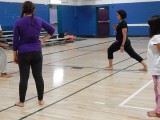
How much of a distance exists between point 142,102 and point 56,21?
15.2 meters

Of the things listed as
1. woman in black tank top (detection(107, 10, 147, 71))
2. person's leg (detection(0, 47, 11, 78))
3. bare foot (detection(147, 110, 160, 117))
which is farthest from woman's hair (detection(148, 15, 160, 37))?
person's leg (detection(0, 47, 11, 78))

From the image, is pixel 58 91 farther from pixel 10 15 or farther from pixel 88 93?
pixel 10 15

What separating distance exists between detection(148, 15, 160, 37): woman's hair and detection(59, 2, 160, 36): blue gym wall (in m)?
15.6

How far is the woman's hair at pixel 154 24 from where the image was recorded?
10.8 ft

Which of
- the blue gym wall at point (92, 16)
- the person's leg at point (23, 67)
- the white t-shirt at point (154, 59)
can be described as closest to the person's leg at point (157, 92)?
the white t-shirt at point (154, 59)

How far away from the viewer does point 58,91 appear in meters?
5.09

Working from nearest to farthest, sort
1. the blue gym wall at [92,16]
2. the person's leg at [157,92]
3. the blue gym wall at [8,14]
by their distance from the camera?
the person's leg at [157,92]
the blue gym wall at [8,14]
the blue gym wall at [92,16]

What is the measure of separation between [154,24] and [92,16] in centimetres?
1707

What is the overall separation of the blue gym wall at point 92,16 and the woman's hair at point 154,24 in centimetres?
1557

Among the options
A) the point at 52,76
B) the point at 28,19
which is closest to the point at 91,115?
the point at 28,19

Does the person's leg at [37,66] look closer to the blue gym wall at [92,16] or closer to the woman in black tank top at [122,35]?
the woman in black tank top at [122,35]

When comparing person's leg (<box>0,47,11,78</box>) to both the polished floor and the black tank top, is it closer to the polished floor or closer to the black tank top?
the polished floor

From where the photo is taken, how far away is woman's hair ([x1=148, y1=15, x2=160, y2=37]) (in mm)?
3297

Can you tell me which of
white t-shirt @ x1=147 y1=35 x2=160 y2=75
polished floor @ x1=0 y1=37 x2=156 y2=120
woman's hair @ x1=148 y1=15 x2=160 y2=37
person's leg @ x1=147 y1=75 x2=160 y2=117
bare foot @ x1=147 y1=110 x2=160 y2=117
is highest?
woman's hair @ x1=148 y1=15 x2=160 y2=37
